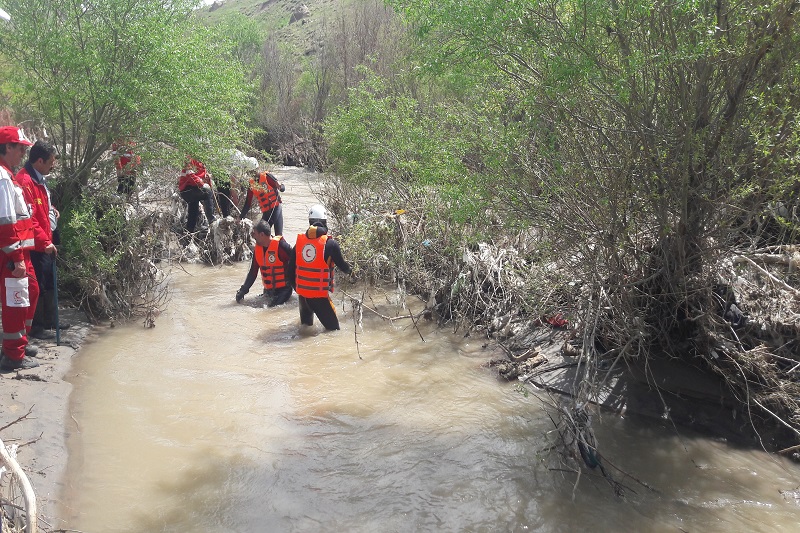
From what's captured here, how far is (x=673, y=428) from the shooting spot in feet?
18.2

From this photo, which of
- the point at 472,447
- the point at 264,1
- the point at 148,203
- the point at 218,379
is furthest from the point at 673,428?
the point at 264,1

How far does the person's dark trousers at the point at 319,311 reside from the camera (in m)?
7.54

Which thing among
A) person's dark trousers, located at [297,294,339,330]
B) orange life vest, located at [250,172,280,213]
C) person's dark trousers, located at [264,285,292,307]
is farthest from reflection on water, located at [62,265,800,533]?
orange life vest, located at [250,172,280,213]

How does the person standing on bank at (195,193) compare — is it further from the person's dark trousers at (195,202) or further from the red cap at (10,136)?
the red cap at (10,136)

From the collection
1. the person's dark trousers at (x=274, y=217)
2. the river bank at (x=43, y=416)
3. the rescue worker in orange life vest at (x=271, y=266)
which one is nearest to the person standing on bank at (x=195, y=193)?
the person's dark trousers at (x=274, y=217)

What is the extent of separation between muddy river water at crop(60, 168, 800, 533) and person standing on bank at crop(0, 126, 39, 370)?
25.6 inches

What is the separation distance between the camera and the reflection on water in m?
4.32

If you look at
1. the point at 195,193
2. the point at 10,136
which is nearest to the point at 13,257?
the point at 10,136

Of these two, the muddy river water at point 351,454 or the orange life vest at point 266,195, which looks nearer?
the muddy river water at point 351,454

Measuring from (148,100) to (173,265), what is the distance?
4023 millimetres

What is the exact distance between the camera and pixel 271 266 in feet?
27.6

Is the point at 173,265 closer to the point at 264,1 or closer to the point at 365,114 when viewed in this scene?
the point at 365,114

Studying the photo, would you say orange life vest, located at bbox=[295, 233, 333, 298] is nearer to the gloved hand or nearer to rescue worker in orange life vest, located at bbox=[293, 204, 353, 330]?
rescue worker in orange life vest, located at bbox=[293, 204, 353, 330]

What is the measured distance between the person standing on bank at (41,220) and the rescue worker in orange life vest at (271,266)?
7.71 ft
